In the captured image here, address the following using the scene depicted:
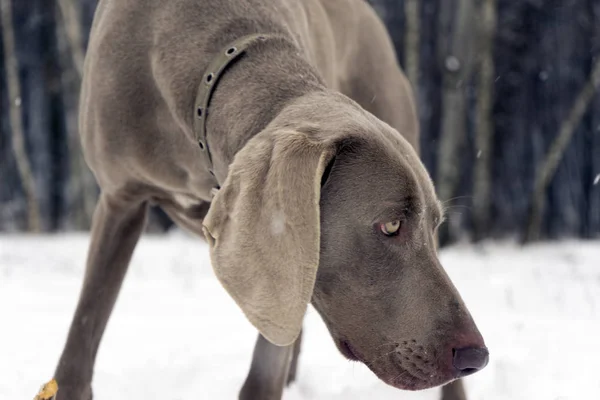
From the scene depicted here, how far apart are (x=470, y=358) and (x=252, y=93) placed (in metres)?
0.98

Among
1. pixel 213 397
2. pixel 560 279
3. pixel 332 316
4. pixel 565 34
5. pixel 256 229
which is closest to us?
pixel 256 229

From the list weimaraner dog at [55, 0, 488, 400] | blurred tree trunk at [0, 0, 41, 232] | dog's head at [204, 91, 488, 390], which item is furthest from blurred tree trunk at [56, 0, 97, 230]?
dog's head at [204, 91, 488, 390]

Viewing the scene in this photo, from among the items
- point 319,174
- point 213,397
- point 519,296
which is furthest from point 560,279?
point 319,174

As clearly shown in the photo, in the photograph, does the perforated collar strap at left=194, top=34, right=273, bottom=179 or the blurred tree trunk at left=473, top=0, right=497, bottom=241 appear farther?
the blurred tree trunk at left=473, top=0, right=497, bottom=241

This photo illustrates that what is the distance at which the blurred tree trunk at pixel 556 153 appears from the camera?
302 inches

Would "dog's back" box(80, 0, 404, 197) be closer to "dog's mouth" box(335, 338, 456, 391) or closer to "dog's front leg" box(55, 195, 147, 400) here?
"dog's front leg" box(55, 195, 147, 400)

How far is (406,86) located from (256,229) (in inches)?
90.1

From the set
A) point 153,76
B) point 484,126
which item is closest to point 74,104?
point 484,126

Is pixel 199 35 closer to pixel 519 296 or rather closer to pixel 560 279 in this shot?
pixel 519 296

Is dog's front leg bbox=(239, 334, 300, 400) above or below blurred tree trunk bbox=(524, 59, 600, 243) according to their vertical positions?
above

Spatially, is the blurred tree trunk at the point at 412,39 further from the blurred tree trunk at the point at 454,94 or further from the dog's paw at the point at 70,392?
the dog's paw at the point at 70,392

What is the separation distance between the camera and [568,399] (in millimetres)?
3137

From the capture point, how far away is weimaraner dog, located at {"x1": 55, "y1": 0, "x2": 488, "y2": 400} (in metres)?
1.70

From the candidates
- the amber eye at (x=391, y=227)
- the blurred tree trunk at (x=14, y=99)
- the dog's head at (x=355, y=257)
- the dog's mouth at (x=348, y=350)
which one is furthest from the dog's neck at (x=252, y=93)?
the blurred tree trunk at (x=14, y=99)
